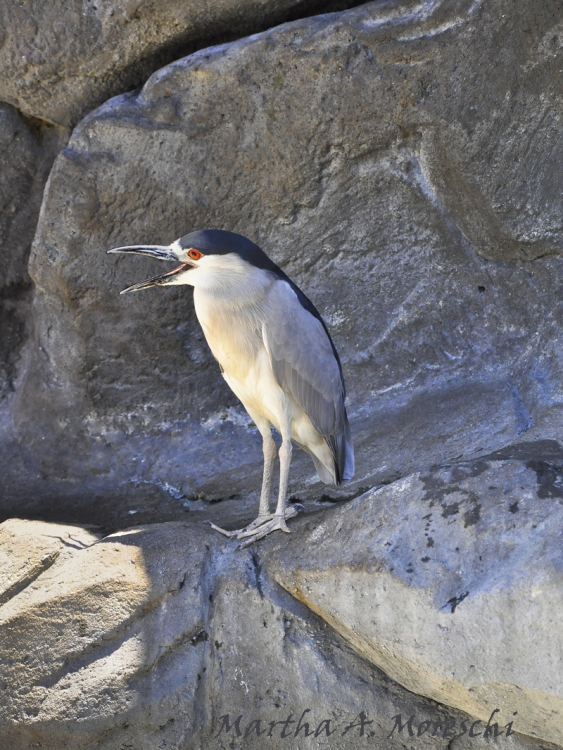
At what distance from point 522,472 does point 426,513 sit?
35 centimetres

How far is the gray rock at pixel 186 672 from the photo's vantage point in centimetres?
262

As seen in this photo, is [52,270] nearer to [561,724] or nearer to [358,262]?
[358,262]

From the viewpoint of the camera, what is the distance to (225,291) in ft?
10.7

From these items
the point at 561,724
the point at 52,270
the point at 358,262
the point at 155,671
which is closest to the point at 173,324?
the point at 52,270

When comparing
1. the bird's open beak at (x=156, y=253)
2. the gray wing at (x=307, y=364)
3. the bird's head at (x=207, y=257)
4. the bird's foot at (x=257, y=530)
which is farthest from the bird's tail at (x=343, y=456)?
the bird's open beak at (x=156, y=253)

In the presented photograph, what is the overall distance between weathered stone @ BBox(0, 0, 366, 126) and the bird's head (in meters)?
1.45

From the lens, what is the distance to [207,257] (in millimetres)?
3182

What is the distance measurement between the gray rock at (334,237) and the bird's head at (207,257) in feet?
3.38

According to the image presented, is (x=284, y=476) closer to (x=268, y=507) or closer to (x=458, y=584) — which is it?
(x=268, y=507)

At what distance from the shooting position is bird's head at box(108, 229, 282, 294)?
10.3 ft

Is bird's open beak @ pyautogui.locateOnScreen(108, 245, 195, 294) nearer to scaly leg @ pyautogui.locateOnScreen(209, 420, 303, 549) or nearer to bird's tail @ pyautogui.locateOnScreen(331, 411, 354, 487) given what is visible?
scaly leg @ pyautogui.locateOnScreen(209, 420, 303, 549)

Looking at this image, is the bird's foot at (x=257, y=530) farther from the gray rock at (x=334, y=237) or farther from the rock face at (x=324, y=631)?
the gray rock at (x=334, y=237)

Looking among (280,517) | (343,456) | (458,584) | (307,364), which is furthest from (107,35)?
(458,584)

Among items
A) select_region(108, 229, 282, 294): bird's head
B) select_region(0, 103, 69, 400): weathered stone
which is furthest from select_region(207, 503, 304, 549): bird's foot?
select_region(0, 103, 69, 400): weathered stone
